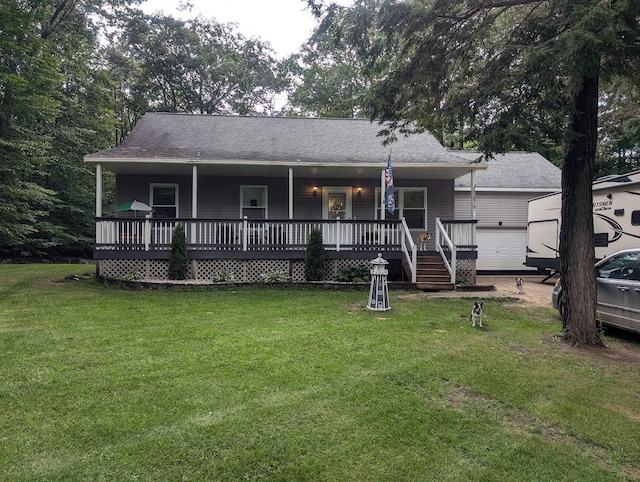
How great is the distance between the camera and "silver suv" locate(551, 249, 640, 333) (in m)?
5.45

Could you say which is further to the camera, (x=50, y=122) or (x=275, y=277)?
(x=50, y=122)

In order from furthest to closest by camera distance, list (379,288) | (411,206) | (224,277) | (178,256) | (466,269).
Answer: (411,206)
(466,269)
(224,277)
(178,256)
(379,288)

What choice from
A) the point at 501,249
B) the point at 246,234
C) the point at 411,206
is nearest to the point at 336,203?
the point at 411,206

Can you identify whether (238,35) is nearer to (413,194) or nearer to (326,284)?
(413,194)

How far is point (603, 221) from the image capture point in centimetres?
1033

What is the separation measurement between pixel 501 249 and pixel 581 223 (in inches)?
400

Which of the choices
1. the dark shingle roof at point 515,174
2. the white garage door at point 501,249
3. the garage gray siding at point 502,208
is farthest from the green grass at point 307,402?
the dark shingle roof at point 515,174

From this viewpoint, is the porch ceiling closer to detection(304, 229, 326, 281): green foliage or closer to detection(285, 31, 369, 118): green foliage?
detection(304, 229, 326, 281): green foliage

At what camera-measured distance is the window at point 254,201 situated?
1277cm

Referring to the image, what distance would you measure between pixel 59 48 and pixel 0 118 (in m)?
5.53

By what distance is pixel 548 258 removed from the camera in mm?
11992

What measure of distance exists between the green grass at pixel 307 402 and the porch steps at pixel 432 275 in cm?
351

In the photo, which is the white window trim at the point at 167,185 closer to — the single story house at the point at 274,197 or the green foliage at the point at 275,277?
the single story house at the point at 274,197

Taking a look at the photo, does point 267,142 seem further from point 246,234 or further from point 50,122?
point 50,122
